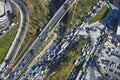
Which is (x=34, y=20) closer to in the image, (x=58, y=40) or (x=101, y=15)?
Result: (x=58, y=40)

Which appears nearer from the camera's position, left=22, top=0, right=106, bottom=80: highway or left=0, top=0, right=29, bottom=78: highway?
left=22, top=0, right=106, bottom=80: highway

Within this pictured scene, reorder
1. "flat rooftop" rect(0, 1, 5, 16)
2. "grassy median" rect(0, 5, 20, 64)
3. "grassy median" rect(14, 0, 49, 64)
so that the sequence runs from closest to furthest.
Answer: "grassy median" rect(0, 5, 20, 64) < "grassy median" rect(14, 0, 49, 64) < "flat rooftop" rect(0, 1, 5, 16)

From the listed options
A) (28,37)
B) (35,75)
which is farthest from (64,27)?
(35,75)

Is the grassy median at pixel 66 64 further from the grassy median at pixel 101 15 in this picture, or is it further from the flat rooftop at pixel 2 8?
the flat rooftop at pixel 2 8

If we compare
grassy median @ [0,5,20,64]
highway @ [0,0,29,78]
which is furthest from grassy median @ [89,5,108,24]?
grassy median @ [0,5,20,64]

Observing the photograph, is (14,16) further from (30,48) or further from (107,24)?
(107,24)

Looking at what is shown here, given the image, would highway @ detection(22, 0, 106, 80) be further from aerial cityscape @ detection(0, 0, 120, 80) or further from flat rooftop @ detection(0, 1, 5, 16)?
flat rooftop @ detection(0, 1, 5, 16)

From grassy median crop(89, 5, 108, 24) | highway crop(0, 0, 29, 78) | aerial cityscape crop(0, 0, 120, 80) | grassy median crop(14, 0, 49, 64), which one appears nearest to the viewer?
highway crop(0, 0, 29, 78)

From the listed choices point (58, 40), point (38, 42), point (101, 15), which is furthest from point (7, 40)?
point (101, 15)
